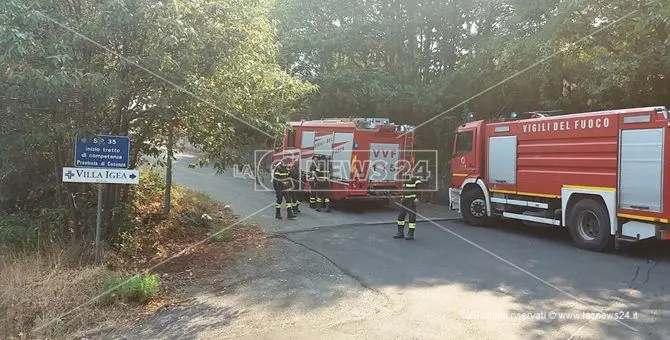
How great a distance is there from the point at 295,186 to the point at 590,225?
329 inches

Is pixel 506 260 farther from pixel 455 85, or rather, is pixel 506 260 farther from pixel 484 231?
pixel 455 85

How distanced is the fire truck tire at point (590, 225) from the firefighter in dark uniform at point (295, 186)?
23.2 ft

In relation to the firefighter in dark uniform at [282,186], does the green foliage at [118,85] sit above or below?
above

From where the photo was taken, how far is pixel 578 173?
10.2 m

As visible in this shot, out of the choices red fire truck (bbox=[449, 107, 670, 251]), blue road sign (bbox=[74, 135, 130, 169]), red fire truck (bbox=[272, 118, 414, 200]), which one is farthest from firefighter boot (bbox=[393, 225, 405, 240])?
blue road sign (bbox=[74, 135, 130, 169])

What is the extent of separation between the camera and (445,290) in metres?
7.12

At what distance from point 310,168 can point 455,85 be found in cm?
584

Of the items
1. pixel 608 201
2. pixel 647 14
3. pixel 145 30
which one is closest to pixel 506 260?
pixel 608 201

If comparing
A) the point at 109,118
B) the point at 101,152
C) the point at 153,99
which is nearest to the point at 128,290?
the point at 101,152

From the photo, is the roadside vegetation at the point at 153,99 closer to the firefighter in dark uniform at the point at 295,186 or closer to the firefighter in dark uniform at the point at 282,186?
the firefighter in dark uniform at the point at 282,186

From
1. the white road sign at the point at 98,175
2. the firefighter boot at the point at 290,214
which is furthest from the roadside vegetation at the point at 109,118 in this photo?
the firefighter boot at the point at 290,214

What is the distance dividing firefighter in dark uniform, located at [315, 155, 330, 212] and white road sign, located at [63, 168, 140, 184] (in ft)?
25.9

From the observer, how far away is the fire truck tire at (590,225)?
9578 millimetres

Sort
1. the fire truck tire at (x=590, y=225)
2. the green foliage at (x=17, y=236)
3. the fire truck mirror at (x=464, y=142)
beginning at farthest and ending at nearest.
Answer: the fire truck mirror at (x=464, y=142), the fire truck tire at (x=590, y=225), the green foliage at (x=17, y=236)
